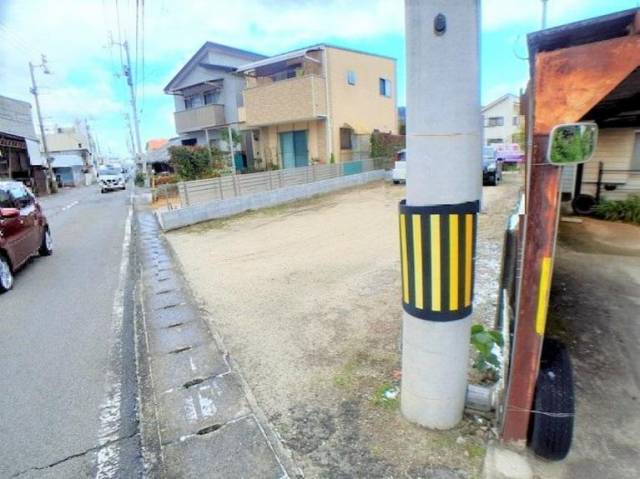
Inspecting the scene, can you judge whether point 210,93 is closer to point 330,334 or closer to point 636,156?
point 636,156

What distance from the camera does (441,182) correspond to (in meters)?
2.01

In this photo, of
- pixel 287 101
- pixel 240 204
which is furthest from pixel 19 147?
pixel 240 204

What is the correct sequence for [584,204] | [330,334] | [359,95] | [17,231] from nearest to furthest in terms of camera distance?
[330,334], [17,231], [584,204], [359,95]

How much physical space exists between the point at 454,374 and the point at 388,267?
3.54 meters

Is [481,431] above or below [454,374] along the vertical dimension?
below

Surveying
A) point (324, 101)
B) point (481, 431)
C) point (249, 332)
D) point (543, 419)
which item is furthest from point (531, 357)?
point (324, 101)

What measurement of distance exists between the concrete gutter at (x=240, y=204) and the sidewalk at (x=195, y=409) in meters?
6.13

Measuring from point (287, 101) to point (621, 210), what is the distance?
13303 mm

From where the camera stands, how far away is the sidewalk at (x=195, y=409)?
222cm

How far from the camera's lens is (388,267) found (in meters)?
5.79

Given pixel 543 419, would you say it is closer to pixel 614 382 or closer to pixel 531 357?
pixel 531 357

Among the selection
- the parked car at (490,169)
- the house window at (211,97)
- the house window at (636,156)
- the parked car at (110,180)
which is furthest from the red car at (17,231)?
the parked car at (110,180)

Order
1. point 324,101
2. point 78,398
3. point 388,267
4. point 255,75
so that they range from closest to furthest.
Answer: point 78,398 < point 388,267 < point 324,101 < point 255,75

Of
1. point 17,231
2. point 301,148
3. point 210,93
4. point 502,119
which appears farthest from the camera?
point 502,119
